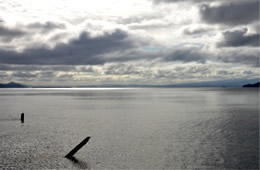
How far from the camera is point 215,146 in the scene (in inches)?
1577

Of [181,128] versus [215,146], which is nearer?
[215,146]

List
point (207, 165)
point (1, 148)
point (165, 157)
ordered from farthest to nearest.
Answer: point (1, 148), point (165, 157), point (207, 165)

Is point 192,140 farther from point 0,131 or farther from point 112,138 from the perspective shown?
point 0,131

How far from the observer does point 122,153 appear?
36656 millimetres

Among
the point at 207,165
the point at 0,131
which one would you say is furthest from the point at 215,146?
the point at 0,131

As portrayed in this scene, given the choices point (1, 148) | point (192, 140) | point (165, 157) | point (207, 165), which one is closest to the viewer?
point (207, 165)

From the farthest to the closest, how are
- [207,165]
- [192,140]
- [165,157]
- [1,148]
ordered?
1. [192,140]
2. [1,148]
3. [165,157]
4. [207,165]

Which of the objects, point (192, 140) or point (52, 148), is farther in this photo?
point (192, 140)

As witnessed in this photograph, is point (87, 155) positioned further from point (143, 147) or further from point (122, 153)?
Answer: point (143, 147)

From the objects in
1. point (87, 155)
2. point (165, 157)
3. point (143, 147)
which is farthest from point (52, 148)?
point (165, 157)

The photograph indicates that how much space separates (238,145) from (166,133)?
15.1m

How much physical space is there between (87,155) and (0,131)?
93.1ft

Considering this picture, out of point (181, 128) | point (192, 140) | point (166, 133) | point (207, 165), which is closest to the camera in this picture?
point (207, 165)

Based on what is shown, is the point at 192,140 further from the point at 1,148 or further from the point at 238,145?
the point at 1,148
